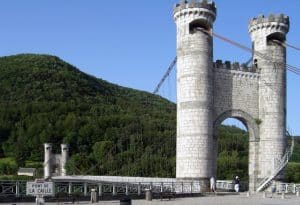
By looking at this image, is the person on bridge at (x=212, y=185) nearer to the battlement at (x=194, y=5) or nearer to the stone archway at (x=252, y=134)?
the stone archway at (x=252, y=134)

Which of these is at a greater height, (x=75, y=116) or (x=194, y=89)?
(x=75, y=116)

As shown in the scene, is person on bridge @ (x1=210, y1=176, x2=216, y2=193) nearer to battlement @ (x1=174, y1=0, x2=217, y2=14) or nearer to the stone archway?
the stone archway

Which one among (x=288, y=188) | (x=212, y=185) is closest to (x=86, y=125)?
(x=288, y=188)

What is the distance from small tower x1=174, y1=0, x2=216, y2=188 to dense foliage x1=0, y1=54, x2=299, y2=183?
23.8 metres

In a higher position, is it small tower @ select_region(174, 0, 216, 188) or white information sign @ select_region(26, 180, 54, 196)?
small tower @ select_region(174, 0, 216, 188)

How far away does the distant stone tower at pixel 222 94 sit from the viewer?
2794 centimetres

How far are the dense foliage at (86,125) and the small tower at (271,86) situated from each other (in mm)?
21085

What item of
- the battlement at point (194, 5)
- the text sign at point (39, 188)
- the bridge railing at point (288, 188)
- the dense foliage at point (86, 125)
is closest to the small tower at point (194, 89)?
the battlement at point (194, 5)

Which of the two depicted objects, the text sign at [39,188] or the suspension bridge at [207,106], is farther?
the suspension bridge at [207,106]

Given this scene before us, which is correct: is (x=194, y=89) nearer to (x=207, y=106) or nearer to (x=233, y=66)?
(x=207, y=106)

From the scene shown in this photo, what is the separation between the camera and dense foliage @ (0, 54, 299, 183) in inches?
2298

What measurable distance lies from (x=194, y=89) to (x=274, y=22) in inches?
266

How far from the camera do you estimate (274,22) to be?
30.8 m

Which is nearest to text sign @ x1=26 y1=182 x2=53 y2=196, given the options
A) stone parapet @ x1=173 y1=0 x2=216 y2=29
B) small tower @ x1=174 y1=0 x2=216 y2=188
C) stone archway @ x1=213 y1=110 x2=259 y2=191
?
small tower @ x1=174 y1=0 x2=216 y2=188
